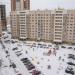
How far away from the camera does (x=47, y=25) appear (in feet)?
104

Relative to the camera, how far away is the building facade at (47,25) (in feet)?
97.9

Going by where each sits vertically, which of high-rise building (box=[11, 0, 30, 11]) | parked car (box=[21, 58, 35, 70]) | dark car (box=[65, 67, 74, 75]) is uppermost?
high-rise building (box=[11, 0, 30, 11])

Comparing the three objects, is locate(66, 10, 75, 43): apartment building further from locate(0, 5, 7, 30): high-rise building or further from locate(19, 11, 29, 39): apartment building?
locate(0, 5, 7, 30): high-rise building

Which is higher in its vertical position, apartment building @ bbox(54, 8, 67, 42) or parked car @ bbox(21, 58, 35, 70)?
apartment building @ bbox(54, 8, 67, 42)

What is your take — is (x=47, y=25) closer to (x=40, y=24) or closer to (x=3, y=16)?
(x=40, y=24)

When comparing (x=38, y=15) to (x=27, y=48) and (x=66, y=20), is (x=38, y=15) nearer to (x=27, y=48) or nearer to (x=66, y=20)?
(x=66, y=20)

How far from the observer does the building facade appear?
97.9ft

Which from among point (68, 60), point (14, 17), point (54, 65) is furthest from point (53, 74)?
point (14, 17)

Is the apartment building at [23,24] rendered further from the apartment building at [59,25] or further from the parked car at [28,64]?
the parked car at [28,64]

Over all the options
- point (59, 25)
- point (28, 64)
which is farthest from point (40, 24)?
point (28, 64)

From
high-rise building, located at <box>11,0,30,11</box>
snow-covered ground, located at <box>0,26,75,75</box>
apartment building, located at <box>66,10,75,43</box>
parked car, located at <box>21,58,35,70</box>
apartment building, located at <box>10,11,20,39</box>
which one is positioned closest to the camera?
snow-covered ground, located at <box>0,26,75,75</box>

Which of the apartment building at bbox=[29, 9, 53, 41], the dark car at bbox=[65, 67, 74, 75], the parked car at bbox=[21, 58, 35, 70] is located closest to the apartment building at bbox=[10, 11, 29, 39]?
the apartment building at bbox=[29, 9, 53, 41]

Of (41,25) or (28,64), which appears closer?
(28,64)

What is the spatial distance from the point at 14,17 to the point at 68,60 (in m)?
17.2
